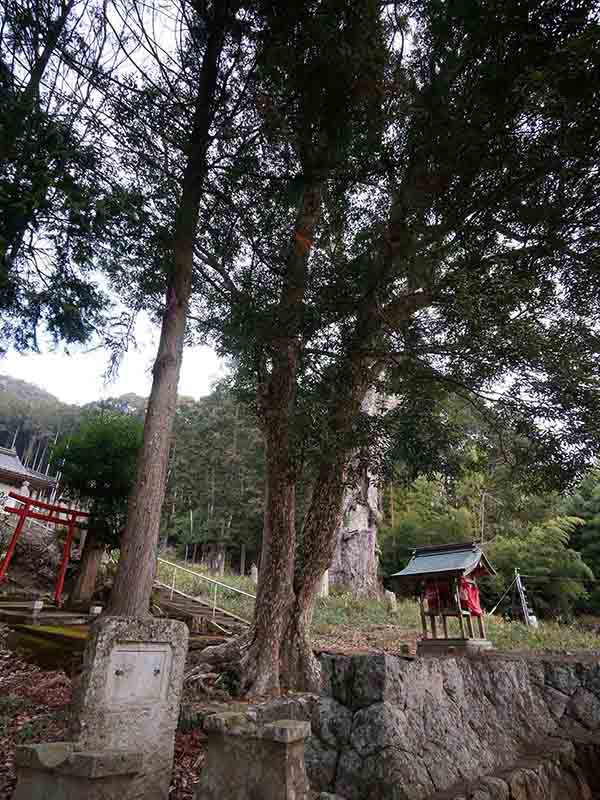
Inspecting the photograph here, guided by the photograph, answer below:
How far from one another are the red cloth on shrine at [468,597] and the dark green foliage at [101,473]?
670 cm

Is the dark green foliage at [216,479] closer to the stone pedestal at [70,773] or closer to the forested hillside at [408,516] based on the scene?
the forested hillside at [408,516]

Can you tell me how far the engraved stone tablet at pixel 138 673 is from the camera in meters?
3.62

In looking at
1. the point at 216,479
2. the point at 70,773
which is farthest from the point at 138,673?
the point at 216,479

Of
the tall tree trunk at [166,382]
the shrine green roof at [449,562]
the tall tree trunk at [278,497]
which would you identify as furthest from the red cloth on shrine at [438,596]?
the tall tree trunk at [166,382]

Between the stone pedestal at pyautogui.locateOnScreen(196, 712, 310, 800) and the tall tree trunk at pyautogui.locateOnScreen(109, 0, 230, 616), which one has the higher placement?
the tall tree trunk at pyautogui.locateOnScreen(109, 0, 230, 616)

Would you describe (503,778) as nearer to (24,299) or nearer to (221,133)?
(24,299)

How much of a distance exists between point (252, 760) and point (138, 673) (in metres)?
1.64

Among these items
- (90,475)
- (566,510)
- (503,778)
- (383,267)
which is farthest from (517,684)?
(566,510)

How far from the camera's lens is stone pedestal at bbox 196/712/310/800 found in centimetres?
240

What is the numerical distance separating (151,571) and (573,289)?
6337 millimetres

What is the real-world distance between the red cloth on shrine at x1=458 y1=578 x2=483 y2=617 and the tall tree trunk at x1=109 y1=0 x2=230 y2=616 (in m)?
5.58

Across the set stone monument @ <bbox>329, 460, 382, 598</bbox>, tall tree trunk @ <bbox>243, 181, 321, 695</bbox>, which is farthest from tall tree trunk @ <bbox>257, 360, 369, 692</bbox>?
stone monument @ <bbox>329, 460, 382, 598</bbox>

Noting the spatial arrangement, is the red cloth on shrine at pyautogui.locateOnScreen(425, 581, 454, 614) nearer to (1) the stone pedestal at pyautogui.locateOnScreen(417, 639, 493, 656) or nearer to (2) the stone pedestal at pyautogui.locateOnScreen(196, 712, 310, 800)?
(1) the stone pedestal at pyautogui.locateOnScreen(417, 639, 493, 656)

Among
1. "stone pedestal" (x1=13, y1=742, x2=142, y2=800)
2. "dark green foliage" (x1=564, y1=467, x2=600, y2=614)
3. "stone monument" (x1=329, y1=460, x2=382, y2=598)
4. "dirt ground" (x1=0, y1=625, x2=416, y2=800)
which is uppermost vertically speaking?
"dark green foliage" (x1=564, y1=467, x2=600, y2=614)
